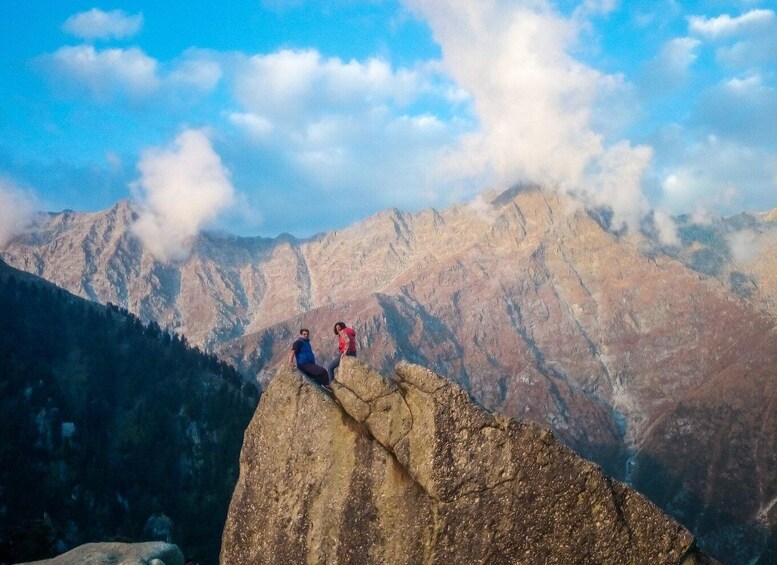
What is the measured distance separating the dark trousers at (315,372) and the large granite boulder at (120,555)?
348 inches

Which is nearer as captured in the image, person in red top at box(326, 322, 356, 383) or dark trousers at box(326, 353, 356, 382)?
dark trousers at box(326, 353, 356, 382)

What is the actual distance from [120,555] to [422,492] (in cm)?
1199

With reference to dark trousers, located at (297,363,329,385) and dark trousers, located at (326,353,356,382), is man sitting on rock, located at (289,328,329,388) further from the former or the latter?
dark trousers, located at (326,353,356,382)

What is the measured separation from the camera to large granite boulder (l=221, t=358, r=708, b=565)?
69.1ft

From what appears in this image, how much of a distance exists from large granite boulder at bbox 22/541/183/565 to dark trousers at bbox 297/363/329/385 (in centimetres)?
884

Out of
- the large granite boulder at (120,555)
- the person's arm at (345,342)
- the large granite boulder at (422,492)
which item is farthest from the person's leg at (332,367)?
the large granite boulder at (120,555)

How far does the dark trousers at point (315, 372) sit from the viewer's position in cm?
2520

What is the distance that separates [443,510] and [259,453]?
24.2 feet

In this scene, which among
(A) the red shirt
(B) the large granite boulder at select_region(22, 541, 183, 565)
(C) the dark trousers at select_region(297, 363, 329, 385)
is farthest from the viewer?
(A) the red shirt

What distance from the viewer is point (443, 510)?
21203 mm

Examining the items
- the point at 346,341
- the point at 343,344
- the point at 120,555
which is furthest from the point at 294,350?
the point at 120,555

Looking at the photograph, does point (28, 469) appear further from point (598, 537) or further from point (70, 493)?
point (598, 537)

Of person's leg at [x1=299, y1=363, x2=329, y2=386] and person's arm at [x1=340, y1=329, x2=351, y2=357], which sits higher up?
person's arm at [x1=340, y1=329, x2=351, y2=357]

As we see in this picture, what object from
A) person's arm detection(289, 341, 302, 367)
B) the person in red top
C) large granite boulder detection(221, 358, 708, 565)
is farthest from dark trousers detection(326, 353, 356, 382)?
large granite boulder detection(221, 358, 708, 565)
